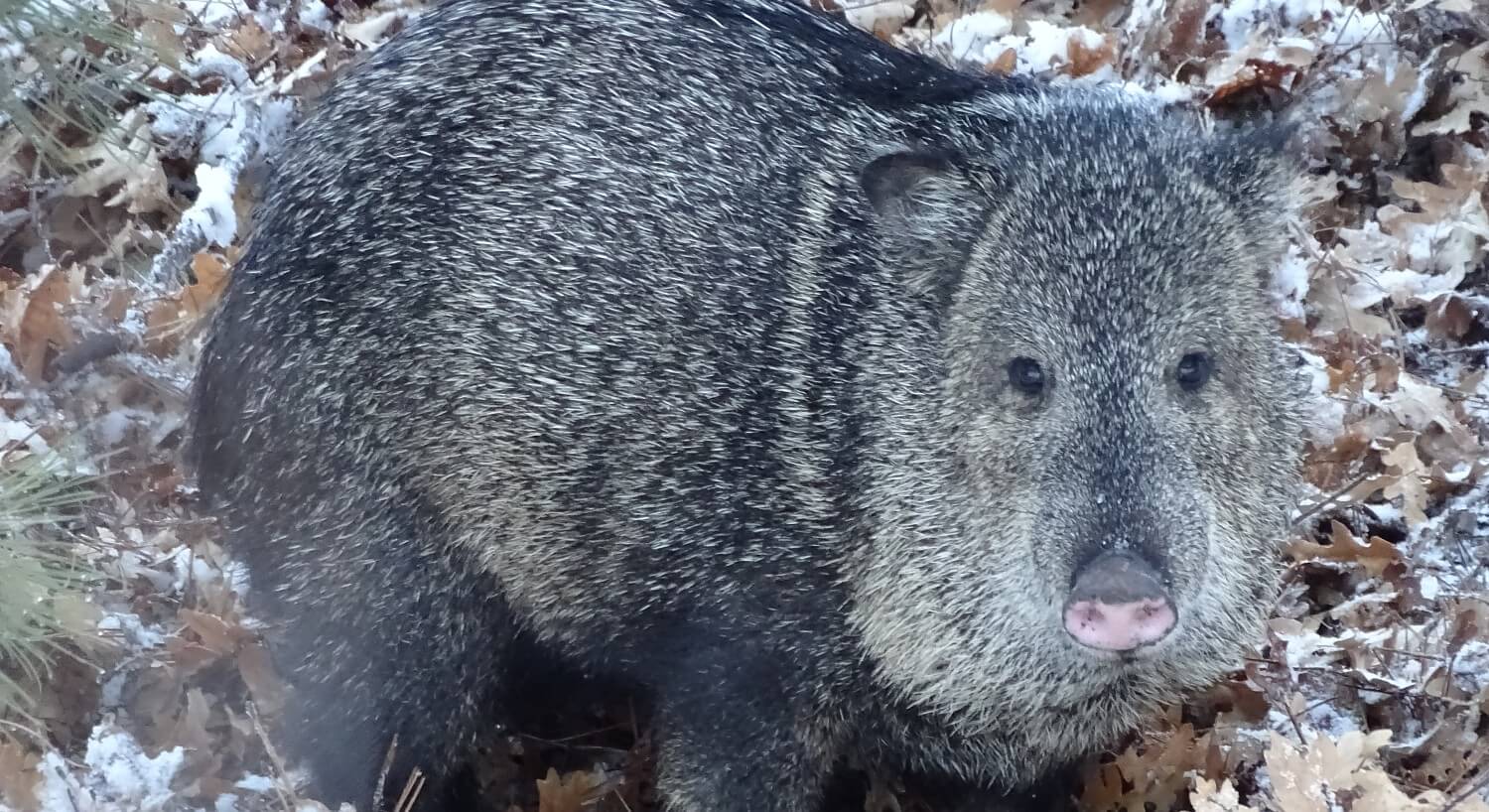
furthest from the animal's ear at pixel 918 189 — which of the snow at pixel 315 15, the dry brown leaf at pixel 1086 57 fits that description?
the snow at pixel 315 15

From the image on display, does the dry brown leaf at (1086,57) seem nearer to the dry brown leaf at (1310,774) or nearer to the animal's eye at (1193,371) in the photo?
the animal's eye at (1193,371)

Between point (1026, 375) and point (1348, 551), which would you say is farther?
point (1348, 551)

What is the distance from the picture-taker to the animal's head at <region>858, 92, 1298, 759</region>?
2.92m

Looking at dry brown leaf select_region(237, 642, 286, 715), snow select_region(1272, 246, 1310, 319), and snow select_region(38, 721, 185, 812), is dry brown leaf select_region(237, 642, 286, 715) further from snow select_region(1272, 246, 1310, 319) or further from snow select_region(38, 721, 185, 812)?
snow select_region(1272, 246, 1310, 319)

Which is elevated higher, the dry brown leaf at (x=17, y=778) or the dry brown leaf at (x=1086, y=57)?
the dry brown leaf at (x=1086, y=57)

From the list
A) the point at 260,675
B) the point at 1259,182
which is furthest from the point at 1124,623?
the point at 260,675

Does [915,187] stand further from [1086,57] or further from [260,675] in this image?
[1086,57]

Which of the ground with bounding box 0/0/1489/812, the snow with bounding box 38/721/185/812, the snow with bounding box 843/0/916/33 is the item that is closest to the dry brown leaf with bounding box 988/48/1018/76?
the ground with bounding box 0/0/1489/812

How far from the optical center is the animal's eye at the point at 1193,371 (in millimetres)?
3025

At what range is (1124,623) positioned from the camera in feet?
8.41

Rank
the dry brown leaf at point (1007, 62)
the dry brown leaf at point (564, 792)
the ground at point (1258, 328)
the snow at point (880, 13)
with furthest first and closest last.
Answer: the snow at point (880, 13)
the dry brown leaf at point (1007, 62)
the dry brown leaf at point (564, 792)
the ground at point (1258, 328)

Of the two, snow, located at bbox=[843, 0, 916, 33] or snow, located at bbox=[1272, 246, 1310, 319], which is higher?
snow, located at bbox=[843, 0, 916, 33]

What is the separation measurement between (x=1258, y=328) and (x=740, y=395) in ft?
3.55

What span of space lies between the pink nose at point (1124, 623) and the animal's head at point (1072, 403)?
164mm
